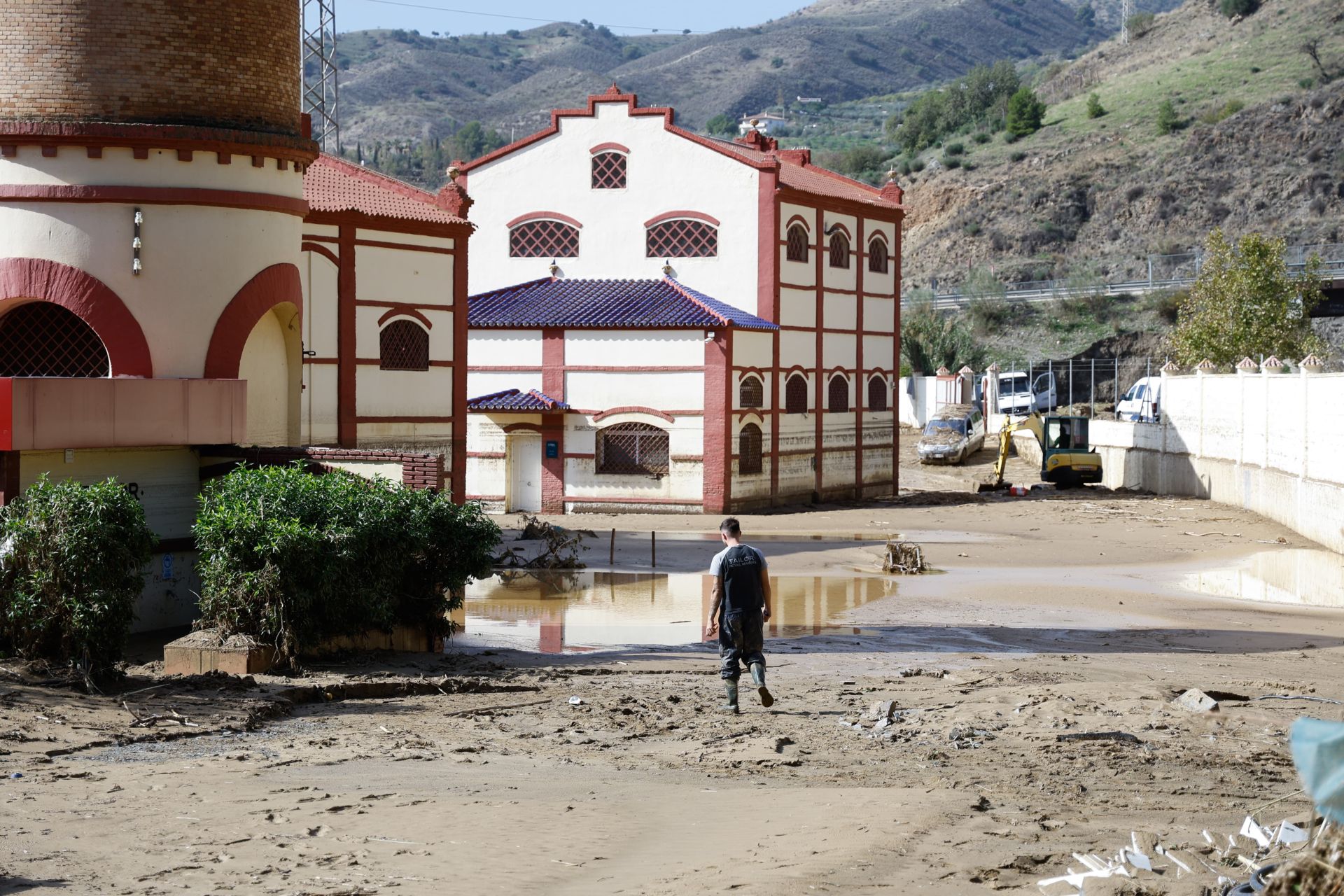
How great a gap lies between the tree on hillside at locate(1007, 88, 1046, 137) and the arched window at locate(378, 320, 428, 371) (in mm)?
87103

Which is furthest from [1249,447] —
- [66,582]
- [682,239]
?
[66,582]

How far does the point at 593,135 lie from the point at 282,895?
33478 millimetres

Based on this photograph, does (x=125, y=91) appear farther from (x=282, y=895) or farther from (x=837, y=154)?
(x=837, y=154)

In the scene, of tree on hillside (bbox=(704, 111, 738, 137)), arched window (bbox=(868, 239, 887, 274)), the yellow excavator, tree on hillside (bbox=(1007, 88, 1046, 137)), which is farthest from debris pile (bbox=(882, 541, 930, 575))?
tree on hillside (bbox=(704, 111, 738, 137))

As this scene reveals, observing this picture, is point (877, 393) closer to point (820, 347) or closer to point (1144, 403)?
point (820, 347)

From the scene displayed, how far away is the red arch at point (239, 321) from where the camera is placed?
62.1 feet

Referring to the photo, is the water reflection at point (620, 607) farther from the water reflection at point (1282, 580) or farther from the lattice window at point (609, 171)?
the lattice window at point (609, 171)

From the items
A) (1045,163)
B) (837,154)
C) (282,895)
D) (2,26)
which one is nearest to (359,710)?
(282,895)

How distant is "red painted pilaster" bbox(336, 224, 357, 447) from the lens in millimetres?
27406

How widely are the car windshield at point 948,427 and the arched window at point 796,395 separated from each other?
51.7ft

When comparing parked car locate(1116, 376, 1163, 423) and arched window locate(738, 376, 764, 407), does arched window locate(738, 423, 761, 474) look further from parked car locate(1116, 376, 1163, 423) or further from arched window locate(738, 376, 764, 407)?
parked car locate(1116, 376, 1163, 423)

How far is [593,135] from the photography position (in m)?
39.4

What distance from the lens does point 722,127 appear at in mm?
169875

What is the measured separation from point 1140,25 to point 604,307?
117m
